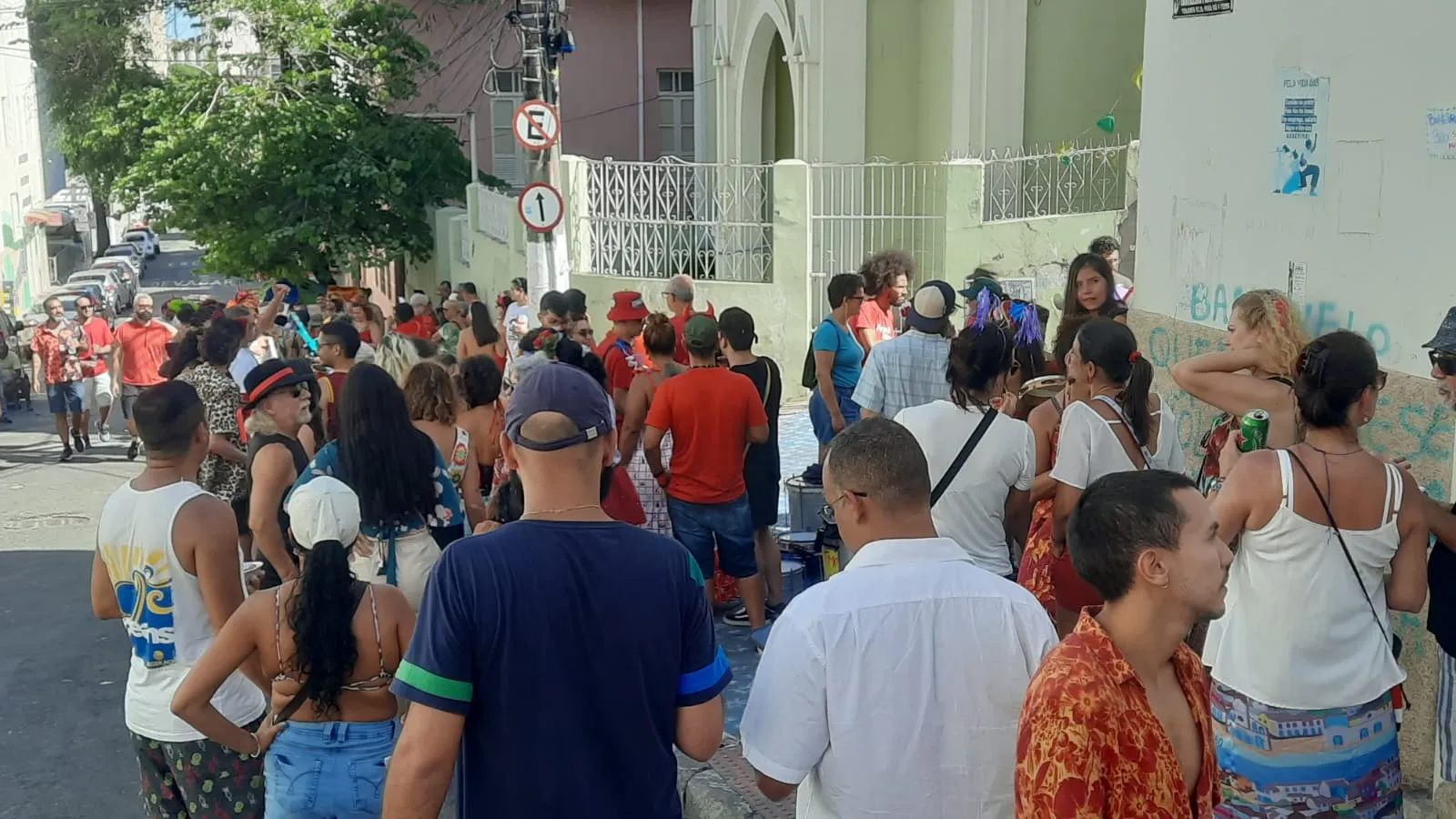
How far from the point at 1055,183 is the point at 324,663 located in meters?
12.3

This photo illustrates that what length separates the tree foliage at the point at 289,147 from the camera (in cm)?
2303

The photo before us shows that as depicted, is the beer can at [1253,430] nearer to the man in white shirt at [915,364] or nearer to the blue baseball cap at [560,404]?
the blue baseball cap at [560,404]

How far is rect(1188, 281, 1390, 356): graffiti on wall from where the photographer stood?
208 inches

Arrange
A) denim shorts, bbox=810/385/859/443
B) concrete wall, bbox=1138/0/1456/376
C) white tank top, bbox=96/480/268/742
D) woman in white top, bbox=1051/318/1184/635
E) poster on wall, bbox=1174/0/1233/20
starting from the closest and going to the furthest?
white tank top, bbox=96/480/268/742, woman in white top, bbox=1051/318/1184/635, concrete wall, bbox=1138/0/1456/376, poster on wall, bbox=1174/0/1233/20, denim shorts, bbox=810/385/859/443

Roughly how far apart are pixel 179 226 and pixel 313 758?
2205 cm

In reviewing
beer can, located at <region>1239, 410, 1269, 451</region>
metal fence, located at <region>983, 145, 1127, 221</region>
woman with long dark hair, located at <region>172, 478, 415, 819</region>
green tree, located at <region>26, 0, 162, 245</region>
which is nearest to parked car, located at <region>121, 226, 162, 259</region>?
green tree, located at <region>26, 0, 162, 245</region>

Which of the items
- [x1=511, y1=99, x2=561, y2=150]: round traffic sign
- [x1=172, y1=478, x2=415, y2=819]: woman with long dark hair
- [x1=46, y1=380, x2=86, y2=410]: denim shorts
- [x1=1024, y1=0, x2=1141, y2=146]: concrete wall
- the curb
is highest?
[x1=1024, y1=0, x2=1141, y2=146]: concrete wall

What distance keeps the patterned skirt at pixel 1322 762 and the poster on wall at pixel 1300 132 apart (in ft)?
8.92

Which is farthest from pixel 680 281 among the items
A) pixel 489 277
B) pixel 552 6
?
pixel 489 277

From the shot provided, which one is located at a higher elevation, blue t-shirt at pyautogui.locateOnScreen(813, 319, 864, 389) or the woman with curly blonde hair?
the woman with curly blonde hair

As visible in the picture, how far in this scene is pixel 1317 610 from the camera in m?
3.74

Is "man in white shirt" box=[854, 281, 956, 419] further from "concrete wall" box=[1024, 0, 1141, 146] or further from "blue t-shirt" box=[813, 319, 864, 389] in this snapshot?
"concrete wall" box=[1024, 0, 1141, 146]

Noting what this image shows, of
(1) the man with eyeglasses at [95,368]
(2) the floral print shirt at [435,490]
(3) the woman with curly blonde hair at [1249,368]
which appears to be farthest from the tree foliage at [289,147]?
(3) the woman with curly blonde hair at [1249,368]

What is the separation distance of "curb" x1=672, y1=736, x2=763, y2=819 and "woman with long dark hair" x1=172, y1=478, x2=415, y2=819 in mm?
1834
